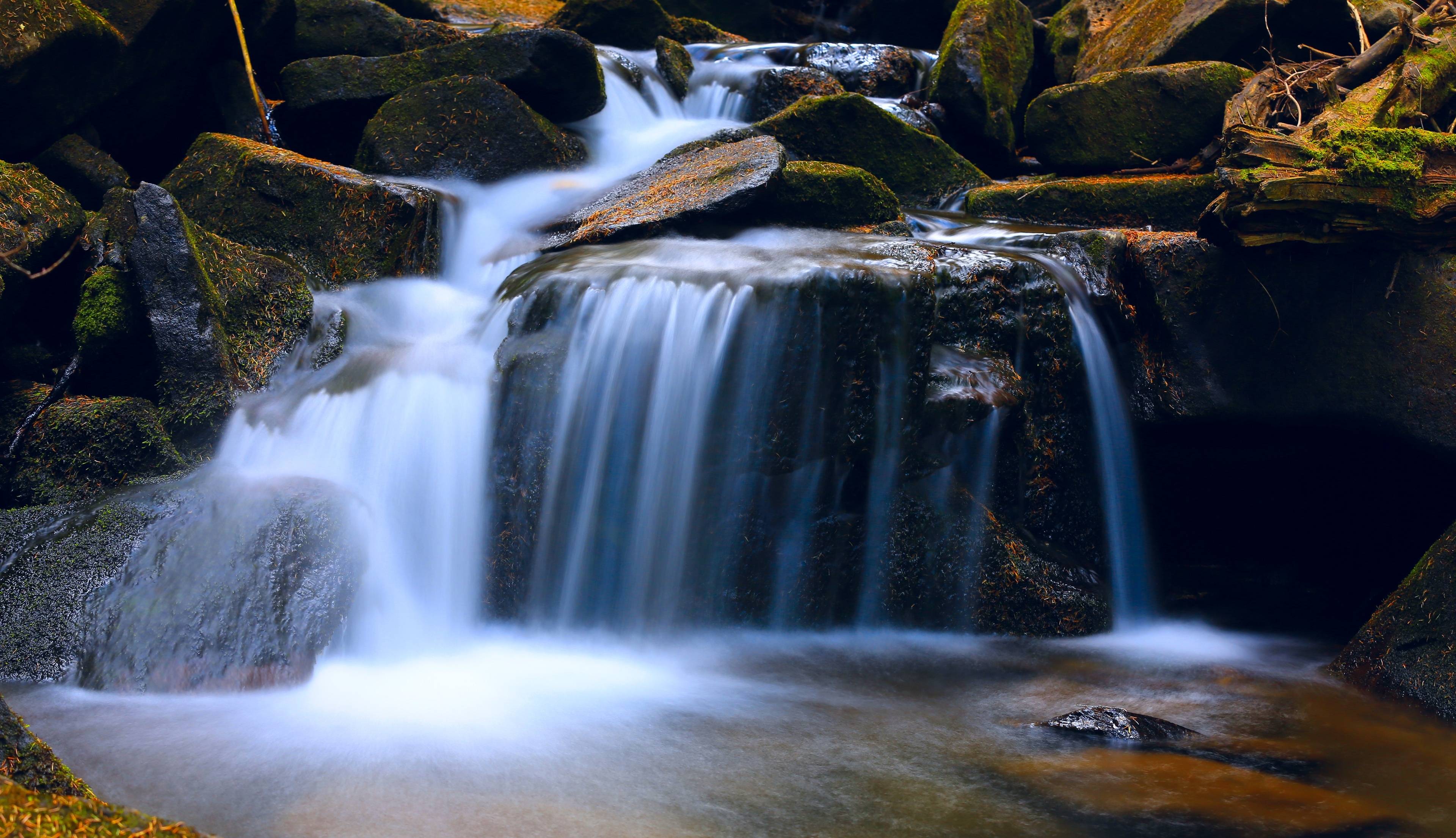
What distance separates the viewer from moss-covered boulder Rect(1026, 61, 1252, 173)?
26.0ft

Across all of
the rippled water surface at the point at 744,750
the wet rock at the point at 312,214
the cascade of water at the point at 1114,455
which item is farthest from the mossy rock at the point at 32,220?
the cascade of water at the point at 1114,455

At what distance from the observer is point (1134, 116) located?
812cm

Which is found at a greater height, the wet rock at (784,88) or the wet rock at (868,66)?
the wet rock at (868,66)

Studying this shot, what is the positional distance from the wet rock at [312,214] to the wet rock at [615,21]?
4.77 m

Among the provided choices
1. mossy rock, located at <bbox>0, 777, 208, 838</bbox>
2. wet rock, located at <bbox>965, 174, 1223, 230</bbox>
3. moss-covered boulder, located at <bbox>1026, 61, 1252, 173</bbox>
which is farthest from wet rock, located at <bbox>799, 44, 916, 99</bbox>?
mossy rock, located at <bbox>0, 777, 208, 838</bbox>

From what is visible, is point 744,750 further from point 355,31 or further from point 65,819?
point 355,31

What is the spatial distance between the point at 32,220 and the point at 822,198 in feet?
15.1

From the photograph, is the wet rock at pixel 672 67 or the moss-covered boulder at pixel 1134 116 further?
the wet rock at pixel 672 67

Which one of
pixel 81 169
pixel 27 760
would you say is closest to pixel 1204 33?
pixel 81 169

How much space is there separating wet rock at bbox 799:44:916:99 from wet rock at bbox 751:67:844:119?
0.58 meters

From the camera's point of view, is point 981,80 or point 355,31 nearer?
point 355,31

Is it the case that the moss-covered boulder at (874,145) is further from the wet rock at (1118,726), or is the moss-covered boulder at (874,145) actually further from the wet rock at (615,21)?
the wet rock at (1118,726)

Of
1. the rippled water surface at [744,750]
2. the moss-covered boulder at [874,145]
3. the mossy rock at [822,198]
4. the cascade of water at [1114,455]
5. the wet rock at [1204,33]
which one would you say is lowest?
the rippled water surface at [744,750]

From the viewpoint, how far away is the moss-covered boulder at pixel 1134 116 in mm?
7934
